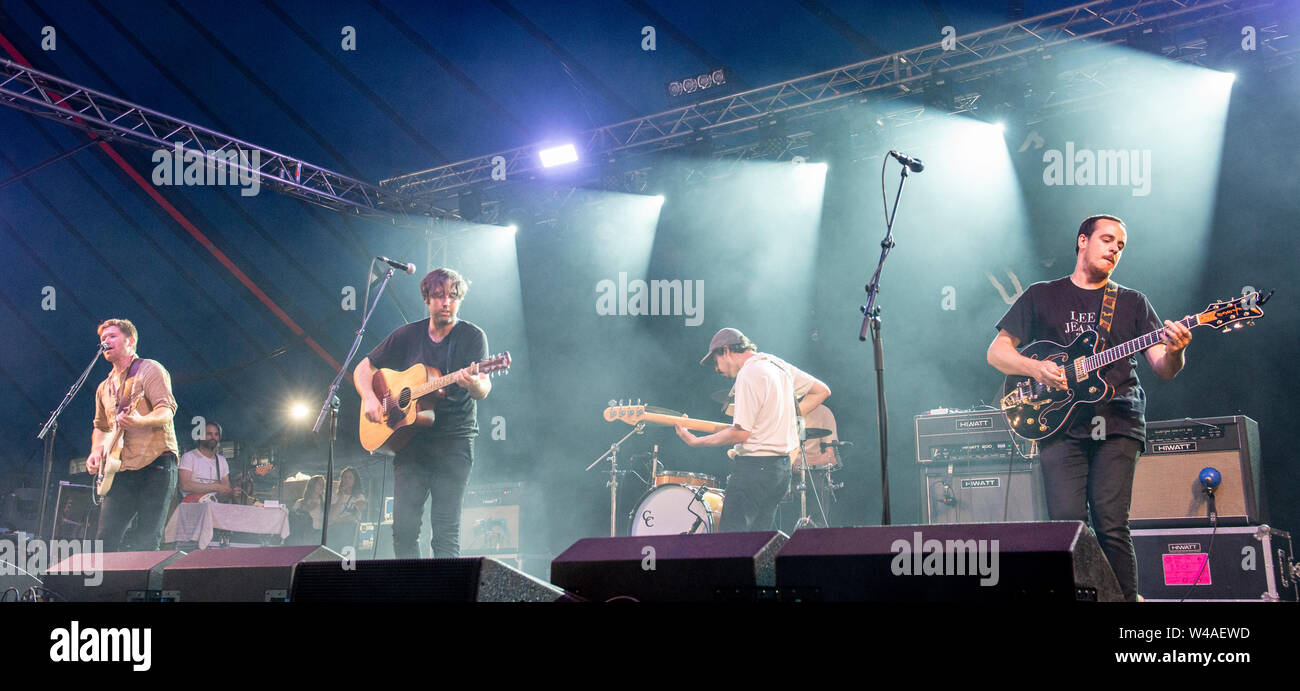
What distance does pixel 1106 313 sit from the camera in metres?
3.93

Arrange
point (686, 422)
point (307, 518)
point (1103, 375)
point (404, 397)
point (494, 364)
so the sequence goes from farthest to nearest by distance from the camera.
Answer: point (307, 518) < point (686, 422) < point (404, 397) < point (494, 364) < point (1103, 375)

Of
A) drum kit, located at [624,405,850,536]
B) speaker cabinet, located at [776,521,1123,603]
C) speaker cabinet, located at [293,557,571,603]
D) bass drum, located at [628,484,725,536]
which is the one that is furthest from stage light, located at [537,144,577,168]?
speaker cabinet, located at [776,521,1123,603]

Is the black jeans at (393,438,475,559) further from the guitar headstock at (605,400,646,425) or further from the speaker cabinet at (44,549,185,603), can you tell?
the guitar headstock at (605,400,646,425)

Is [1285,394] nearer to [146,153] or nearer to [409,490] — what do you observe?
[409,490]

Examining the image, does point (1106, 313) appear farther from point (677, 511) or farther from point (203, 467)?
point (203, 467)

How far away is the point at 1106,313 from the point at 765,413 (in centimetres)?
234

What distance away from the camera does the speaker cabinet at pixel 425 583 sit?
2.18 meters

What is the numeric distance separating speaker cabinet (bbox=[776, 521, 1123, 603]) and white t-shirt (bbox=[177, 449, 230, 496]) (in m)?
7.83

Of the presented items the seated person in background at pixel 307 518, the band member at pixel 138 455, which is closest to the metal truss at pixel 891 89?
the seated person in background at pixel 307 518

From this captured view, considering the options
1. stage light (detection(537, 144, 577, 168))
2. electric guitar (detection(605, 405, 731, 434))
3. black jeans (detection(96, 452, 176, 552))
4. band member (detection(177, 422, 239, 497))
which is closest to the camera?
black jeans (detection(96, 452, 176, 552))

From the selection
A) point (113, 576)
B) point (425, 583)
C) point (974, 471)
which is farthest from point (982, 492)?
point (113, 576)

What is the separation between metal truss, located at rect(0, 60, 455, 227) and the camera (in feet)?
26.1
